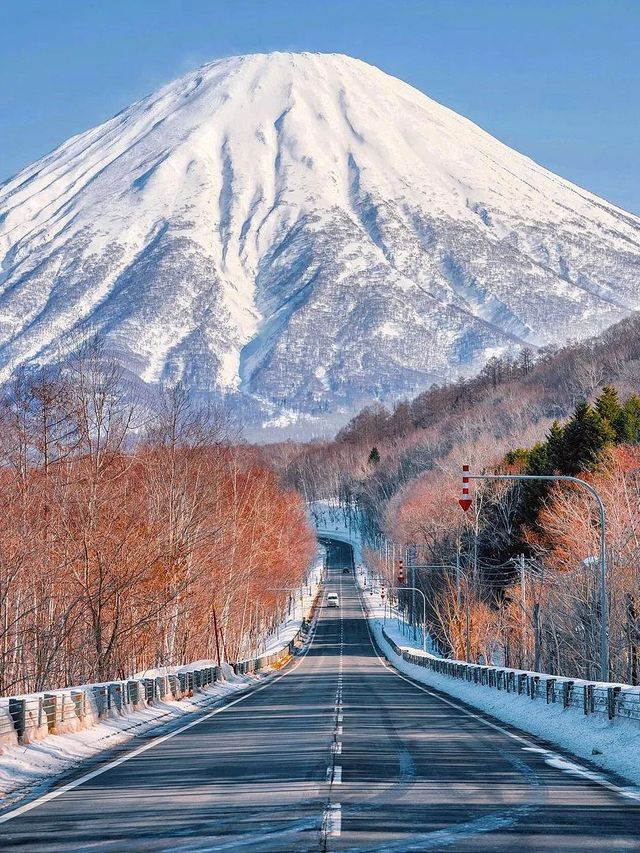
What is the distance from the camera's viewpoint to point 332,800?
1452 centimetres

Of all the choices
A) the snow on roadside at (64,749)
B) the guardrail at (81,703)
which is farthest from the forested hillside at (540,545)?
the snow on roadside at (64,749)

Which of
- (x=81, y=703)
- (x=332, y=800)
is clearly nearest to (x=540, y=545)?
(x=81, y=703)

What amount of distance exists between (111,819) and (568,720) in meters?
17.2

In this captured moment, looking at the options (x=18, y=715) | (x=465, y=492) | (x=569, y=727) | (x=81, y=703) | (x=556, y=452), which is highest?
(x=556, y=452)

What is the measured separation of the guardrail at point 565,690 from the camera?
82.6 feet

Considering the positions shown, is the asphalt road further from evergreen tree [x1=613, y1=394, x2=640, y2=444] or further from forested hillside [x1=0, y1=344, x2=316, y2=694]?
evergreen tree [x1=613, y1=394, x2=640, y2=444]

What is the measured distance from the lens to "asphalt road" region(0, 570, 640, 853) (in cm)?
1203

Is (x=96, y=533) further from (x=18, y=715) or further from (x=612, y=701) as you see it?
(x=18, y=715)

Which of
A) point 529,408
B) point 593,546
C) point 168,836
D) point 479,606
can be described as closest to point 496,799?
point 168,836

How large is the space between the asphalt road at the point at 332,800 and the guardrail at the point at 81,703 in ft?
6.11

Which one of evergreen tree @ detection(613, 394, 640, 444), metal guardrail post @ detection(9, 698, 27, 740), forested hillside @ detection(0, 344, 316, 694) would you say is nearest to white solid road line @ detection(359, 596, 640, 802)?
metal guardrail post @ detection(9, 698, 27, 740)

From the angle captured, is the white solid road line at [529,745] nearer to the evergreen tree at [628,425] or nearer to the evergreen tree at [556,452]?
the evergreen tree at [556,452]

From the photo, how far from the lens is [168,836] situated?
12320 mm

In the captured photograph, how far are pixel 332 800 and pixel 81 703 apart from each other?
38.4ft
